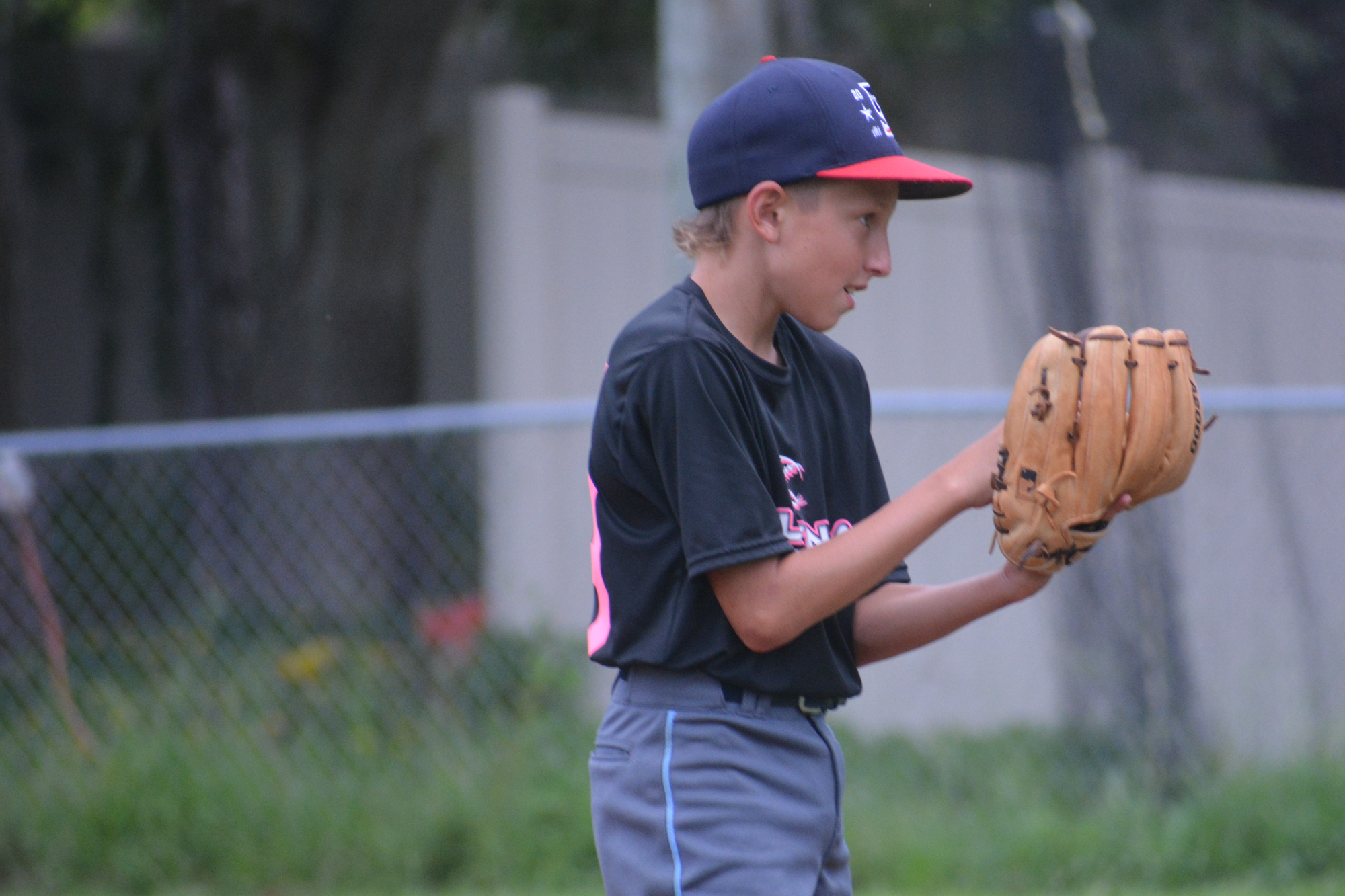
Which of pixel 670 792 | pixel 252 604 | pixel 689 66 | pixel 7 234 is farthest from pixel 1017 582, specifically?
pixel 7 234

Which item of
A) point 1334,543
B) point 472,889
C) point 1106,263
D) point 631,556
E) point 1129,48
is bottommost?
point 472,889

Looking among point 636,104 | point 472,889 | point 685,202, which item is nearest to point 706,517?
point 685,202

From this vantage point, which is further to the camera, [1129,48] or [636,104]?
[636,104]

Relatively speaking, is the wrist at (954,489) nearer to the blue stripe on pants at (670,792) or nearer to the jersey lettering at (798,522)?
the jersey lettering at (798,522)

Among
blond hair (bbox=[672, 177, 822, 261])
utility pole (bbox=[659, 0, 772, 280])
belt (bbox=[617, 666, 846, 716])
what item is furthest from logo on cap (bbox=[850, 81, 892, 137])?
utility pole (bbox=[659, 0, 772, 280])

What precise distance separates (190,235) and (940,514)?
6171 millimetres

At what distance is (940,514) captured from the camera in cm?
188

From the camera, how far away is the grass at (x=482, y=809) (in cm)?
465

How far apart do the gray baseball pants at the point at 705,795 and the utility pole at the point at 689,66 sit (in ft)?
9.34

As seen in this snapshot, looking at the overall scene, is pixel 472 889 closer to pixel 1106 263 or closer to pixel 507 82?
pixel 1106 263

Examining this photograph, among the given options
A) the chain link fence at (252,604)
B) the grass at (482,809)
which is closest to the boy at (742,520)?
the grass at (482,809)

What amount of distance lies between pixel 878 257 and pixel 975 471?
1.18ft

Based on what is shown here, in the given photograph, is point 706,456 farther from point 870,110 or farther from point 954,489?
point 870,110

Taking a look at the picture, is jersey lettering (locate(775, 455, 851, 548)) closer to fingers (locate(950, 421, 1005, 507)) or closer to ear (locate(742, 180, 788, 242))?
fingers (locate(950, 421, 1005, 507))
